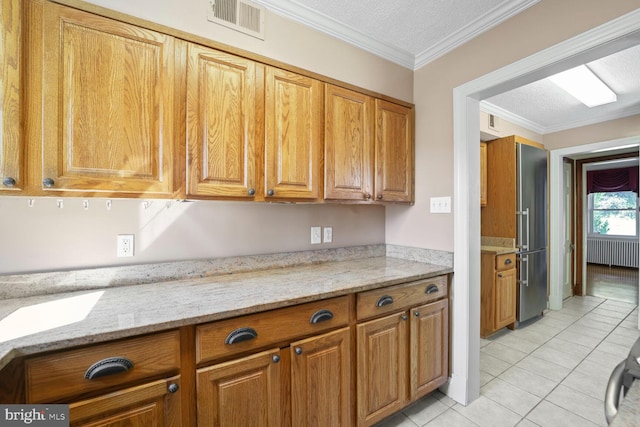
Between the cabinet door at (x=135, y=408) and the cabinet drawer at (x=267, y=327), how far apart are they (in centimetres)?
14

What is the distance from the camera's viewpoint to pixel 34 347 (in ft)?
2.59

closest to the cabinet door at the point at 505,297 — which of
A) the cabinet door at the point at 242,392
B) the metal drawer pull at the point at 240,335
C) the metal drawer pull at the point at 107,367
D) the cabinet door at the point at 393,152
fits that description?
the cabinet door at the point at 393,152

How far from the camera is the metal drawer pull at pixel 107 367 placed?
0.87 m

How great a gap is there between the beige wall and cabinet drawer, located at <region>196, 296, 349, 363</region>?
1064 millimetres

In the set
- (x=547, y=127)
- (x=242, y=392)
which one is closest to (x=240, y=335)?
(x=242, y=392)

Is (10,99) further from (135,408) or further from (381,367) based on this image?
(381,367)

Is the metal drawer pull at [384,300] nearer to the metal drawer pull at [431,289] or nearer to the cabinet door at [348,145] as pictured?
the metal drawer pull at [431,289]

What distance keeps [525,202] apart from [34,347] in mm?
3979

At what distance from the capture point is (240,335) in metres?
1.11

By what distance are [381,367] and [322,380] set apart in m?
0.41

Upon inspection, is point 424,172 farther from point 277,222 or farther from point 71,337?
point 71,337

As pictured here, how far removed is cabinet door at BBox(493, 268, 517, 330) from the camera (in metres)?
2.86

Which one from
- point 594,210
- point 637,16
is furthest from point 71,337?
point 594,210

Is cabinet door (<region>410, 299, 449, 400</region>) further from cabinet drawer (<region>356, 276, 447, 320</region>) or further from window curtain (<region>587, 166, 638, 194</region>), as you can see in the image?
window curtain (<region>587, 166, 638, 194</region>)
